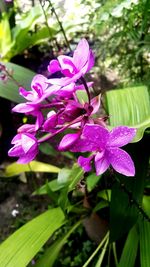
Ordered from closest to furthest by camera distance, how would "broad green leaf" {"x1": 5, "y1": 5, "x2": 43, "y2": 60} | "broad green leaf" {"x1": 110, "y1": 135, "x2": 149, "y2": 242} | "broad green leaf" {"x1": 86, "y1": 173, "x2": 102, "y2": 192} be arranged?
"broad green leaf" {"x1": 110, "y1": 135, "x2": 149, "y2": 242}
"broad green leaf" {"x1": 86, "y1": 173, "x2": 102, "y2": 192}
"broad green leaf" {"x1": 5, "y1": 5, "x2": 43, "y2": 60}

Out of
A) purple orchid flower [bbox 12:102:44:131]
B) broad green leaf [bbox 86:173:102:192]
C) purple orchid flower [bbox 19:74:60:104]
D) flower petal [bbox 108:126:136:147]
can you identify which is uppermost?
purple orchid flower [bbox 19:74:60:104]

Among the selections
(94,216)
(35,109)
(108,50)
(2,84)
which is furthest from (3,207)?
(35,109)

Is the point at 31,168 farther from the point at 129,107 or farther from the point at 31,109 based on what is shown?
the point at 31,109

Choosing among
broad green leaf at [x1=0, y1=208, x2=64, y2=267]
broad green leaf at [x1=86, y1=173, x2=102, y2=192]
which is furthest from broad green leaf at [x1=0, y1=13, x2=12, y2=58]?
→ broad green leaf at [x1=0, y1=208, x2=64, y2=267]

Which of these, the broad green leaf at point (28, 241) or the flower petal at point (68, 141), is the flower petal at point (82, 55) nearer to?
the flower petal at point (68, 141)

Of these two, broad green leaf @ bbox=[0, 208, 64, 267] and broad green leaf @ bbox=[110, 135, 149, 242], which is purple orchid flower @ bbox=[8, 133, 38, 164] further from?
broad green leaf @ bbox=[0, 208, 64, 267]

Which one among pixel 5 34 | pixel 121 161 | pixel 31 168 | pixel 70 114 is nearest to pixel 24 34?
pixel 5 34

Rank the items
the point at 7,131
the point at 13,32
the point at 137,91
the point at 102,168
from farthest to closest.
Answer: the point at 13,32 < the point at 7,131 < the point at 137,91 < the point at 102,168

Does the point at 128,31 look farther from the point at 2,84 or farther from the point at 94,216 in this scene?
the point at 94,216
